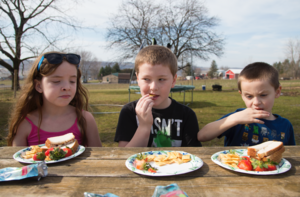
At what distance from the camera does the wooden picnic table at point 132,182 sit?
2.97ft

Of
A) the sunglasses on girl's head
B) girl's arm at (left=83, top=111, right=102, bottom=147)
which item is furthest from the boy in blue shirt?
the sunglasses on girl's head

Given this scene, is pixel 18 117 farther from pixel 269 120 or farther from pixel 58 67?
pixel 269 120

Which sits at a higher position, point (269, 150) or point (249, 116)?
point (249, 116)

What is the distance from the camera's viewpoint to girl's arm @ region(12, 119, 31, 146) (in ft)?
6.46

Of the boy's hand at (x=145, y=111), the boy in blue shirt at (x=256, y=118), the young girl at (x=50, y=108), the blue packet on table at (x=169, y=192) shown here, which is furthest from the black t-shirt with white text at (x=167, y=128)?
the blue packet on table at (x=169, y=192)

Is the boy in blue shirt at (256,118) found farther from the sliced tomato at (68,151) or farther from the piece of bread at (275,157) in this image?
the sliced tomato at (68,151)

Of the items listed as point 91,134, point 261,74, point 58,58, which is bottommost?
point 91,134

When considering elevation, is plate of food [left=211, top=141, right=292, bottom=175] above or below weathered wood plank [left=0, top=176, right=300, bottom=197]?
above

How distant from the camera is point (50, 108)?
2.17 meters

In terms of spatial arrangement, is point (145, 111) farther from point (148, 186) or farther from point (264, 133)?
point (264, 133)

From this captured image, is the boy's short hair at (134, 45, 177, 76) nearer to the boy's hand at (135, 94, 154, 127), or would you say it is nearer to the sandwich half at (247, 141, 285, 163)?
the boy's hand at (135, 94, 154, 127)

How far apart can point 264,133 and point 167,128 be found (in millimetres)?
951

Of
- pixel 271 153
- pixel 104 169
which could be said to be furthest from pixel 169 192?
pixel 271 153

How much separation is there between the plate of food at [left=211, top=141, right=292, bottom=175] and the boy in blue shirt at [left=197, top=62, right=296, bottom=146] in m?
0.54
